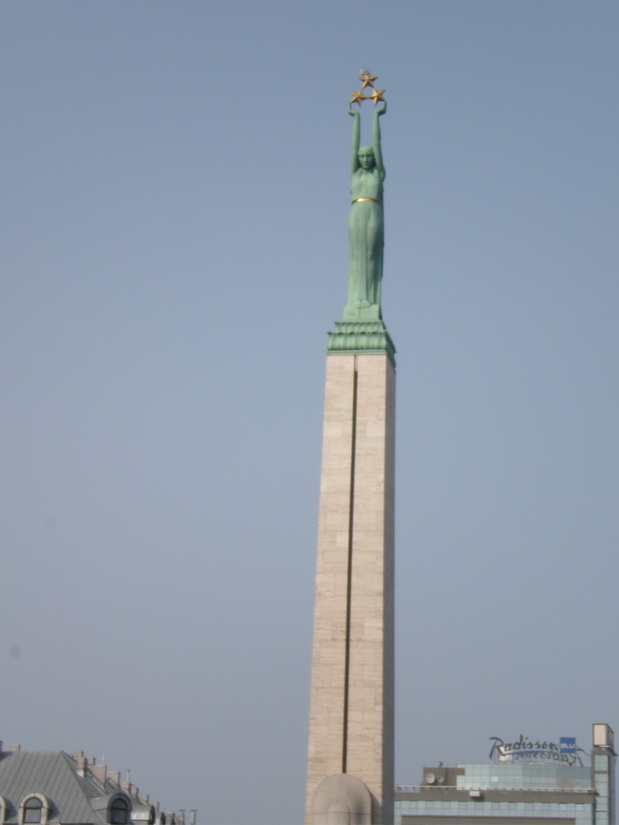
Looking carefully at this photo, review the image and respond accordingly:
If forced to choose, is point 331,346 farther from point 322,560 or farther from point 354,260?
point 322,560

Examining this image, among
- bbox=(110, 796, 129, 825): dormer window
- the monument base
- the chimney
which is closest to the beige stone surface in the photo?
the monument base

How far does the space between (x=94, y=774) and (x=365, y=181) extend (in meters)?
32.2

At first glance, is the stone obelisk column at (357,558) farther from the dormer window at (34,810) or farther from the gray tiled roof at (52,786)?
the dormer window at (34,810)

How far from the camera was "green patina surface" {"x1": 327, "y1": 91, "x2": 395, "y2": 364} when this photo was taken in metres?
57.8

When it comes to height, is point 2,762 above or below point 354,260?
below

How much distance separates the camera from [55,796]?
60906mm

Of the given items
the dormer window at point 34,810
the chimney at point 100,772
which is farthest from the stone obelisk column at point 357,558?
the chimney at point 100,772

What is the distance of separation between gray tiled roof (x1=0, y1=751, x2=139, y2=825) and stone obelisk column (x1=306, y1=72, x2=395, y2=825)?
1303 centimetres

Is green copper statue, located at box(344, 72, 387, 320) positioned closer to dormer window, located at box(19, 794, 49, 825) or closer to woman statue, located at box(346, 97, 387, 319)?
woman statue, located at box(346, 97, 387, 319)

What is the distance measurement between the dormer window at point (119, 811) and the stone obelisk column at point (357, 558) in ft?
39.4

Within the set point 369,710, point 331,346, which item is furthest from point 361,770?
point 331,346

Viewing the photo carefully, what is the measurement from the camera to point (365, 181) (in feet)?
196

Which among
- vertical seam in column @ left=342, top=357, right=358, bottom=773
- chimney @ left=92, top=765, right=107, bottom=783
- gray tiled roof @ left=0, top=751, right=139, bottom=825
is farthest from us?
chimney @ left=92, top=765, right=107, bottom=783

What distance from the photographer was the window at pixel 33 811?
59.4 metres
